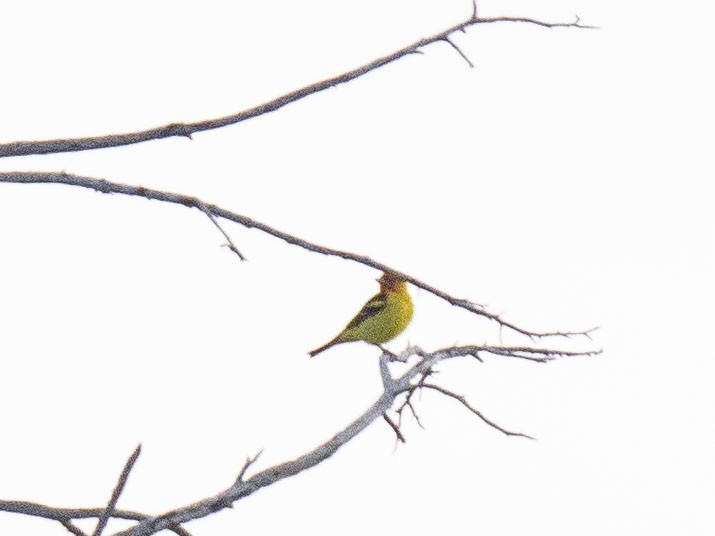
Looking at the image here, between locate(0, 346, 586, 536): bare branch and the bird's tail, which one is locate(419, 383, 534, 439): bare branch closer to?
locate(0, 346, 586, 536): bare branch

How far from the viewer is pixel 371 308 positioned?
11.7m

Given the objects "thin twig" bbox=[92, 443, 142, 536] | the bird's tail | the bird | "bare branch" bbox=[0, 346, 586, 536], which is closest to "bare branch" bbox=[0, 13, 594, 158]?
"bare branch" bbox=[0, 346, 586, 536]

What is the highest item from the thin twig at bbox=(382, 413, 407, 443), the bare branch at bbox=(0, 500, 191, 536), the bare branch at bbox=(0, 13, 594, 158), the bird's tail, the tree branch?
the bare branch at bbox=(0, 13, 594, 158)

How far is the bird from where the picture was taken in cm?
1153

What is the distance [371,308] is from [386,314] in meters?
0.21

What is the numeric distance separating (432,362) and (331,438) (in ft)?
2.74

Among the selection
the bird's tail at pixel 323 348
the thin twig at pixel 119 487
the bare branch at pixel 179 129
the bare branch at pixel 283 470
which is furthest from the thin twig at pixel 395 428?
the bird's tail at pixel 323 348

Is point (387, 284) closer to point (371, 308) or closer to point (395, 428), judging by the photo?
point (371, 308)

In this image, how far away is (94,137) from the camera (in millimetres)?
4637

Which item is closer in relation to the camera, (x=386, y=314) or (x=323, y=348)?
(x=386, y=314)

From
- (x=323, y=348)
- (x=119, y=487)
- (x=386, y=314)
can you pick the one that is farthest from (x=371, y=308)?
(x=119, y=487)

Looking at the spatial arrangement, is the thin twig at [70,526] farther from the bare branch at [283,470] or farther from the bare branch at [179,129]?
the bare branch at [179,129]

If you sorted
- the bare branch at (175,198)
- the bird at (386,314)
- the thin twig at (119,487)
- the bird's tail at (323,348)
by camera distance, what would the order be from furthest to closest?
the bird's tail at (323,348)
the bird at (386,314)
the bare branch at (175,198)
the thin twig at (119,487)

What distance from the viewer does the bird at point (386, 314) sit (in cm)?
1153
